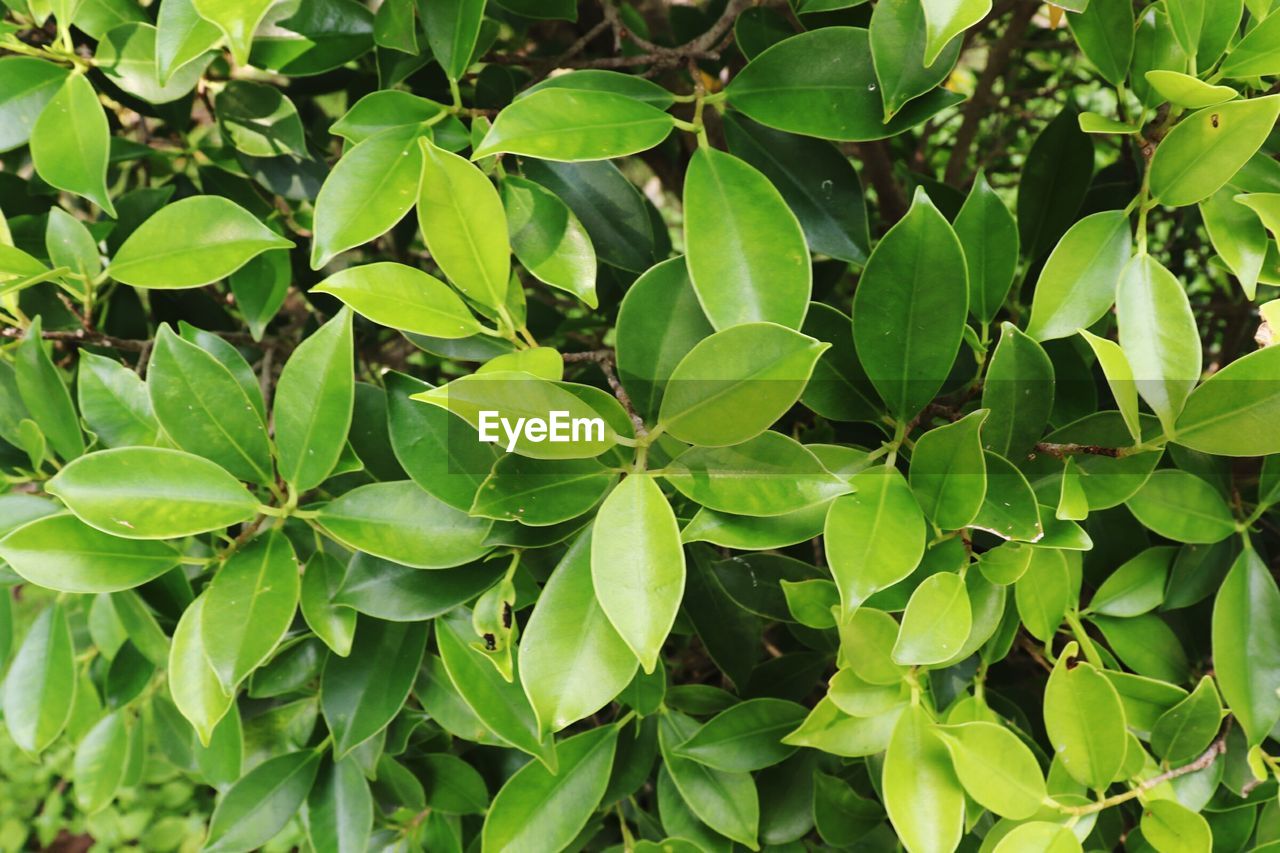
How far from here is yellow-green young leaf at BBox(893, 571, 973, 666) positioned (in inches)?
18.1

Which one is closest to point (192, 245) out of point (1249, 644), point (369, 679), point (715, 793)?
point (369, 679)

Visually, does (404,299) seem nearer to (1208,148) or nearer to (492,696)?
(492,696)

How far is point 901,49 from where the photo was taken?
1.59 feet

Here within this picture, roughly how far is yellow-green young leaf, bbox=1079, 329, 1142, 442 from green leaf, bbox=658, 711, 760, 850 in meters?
0.37

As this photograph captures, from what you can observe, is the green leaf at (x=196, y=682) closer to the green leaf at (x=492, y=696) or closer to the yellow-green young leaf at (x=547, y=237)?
the green leaf at (x=492, y=696)

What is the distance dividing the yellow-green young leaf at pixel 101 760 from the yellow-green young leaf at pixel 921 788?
66 centimetres

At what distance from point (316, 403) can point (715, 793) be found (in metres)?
0.39

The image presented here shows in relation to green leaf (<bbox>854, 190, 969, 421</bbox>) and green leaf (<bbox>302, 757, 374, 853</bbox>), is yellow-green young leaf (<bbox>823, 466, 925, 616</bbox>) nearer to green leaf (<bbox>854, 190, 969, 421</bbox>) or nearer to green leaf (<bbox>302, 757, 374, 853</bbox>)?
green leaf (<bbox>854, 190, 969, 421</bbox>)

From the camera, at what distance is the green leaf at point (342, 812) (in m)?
0.70

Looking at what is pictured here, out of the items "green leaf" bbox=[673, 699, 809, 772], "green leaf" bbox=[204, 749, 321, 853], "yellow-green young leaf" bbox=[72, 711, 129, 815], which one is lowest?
"yellow-green young leaf" bbox=[72, 711, 129, 815]

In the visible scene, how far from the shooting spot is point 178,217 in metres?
0.63

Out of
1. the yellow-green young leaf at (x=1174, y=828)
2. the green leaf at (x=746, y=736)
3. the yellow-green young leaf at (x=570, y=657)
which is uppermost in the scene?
the yellow-green young leaf at (x=570, y=657)

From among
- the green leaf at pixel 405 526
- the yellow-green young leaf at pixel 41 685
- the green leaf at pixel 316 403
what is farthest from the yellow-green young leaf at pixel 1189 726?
the yellow-green young leaf at pixel 41 685

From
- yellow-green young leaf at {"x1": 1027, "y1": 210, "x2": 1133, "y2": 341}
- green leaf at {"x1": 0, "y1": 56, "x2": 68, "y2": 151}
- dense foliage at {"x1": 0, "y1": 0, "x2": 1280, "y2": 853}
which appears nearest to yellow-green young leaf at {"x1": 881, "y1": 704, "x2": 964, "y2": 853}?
dense foliage at {"x1": 0, "y1": 0, "x2": 1280, "y2": 853}
